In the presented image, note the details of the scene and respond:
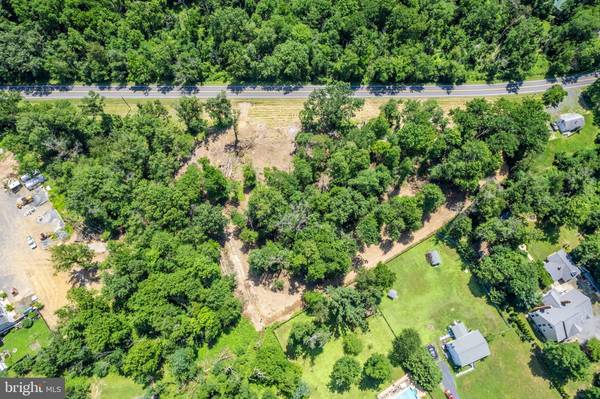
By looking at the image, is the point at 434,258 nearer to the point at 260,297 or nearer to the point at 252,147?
the point at 260,297

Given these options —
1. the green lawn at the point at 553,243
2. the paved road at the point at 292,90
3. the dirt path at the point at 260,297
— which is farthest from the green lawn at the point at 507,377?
the paved road at the point at 292,90

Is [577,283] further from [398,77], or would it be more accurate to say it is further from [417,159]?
[398,77]

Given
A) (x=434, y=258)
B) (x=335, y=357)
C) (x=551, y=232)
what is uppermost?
(x=551, y=232)

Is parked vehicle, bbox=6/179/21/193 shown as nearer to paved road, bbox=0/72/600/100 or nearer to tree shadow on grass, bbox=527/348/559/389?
paved road, bbox=0/72/600/100

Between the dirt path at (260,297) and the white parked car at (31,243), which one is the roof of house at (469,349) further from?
the white parked car at (31,243)

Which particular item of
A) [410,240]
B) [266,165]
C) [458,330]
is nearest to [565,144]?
[410,240]

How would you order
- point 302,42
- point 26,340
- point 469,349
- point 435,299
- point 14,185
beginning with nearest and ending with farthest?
point 469,349 → point 26,340 → point 435,299 → point 14,185 → point 302,42
